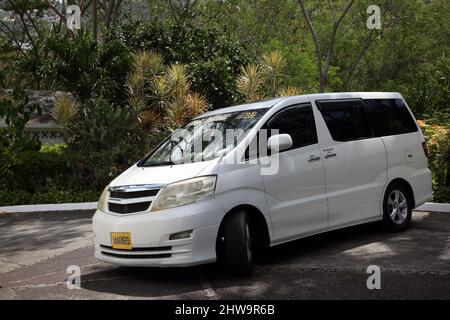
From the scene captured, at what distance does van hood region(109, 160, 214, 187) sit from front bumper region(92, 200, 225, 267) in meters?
0.35

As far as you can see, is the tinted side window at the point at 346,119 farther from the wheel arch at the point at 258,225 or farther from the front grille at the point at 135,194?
the front grille at the point at 135,194

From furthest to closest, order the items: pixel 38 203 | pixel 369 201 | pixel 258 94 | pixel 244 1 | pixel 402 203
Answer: pixel 244 1, pixel 258 94, pixel 38 203, pixel 402 203, pixel 369 201

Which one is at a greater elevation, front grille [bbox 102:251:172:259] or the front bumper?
the front bumper

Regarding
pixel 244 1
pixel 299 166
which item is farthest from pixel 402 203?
pixel 244 1

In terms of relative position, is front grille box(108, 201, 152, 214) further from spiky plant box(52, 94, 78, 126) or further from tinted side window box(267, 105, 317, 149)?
spiky plant box(52, 94, 78, 126)

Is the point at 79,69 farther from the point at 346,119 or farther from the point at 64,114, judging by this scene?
the point at 346,119

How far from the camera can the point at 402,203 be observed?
25.8 ft

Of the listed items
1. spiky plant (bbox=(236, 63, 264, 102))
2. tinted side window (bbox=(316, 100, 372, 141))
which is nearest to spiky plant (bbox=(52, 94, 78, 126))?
spiky plant (bbox=(236, 63, 264, 102))

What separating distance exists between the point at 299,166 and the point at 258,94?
9.65 metres

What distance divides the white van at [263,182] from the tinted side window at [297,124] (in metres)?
0.01

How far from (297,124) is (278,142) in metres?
0.69

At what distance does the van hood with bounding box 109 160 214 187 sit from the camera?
5840 mm

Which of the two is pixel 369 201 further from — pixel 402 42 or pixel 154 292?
pixel 402 42

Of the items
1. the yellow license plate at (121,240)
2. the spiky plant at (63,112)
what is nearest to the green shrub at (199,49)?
the spiky plant at (63,112)
